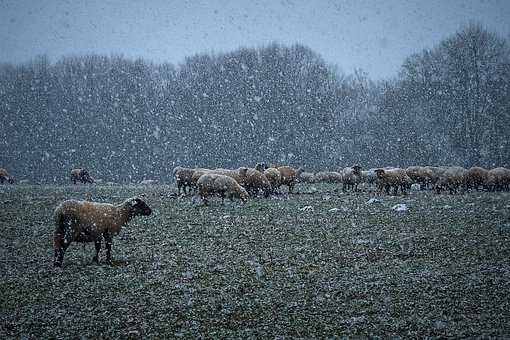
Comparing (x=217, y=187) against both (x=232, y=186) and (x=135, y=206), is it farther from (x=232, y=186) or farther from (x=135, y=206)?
(x=135, y=206)

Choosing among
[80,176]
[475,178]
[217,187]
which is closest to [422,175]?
[475,178]

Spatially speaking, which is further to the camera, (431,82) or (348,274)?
(431,82)

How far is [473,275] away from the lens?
10000mm

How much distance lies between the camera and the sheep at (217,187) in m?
22.9

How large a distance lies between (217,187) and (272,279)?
12.9 m

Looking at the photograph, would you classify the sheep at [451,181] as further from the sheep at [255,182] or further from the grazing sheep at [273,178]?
the sheep at [255,182]

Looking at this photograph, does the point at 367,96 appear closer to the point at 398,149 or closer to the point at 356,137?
the point at 356,137

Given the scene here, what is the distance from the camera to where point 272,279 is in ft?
34.2

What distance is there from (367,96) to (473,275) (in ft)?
227

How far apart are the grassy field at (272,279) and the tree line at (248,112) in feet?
138

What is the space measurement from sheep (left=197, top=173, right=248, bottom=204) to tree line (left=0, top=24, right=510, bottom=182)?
3691 centimetres

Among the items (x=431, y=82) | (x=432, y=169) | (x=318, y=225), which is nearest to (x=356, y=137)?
(x=431, y=82)

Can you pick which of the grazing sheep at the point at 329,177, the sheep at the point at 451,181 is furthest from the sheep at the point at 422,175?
the grazing sheep at the point at 329,177

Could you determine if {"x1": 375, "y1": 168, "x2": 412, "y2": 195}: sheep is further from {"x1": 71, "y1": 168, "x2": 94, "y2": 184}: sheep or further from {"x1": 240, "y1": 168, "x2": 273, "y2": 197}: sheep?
{"x1": 71, "y1": 168, "x2": 94, "y2": 184}: sheep
